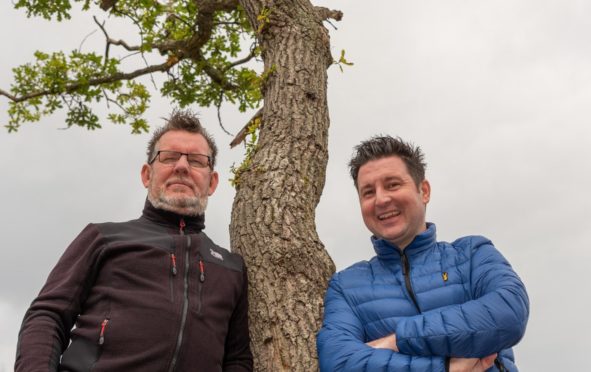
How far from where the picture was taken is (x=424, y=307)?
3.18 m

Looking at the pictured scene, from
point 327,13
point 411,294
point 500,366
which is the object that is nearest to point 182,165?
point 411,294

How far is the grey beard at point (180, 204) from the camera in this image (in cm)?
369

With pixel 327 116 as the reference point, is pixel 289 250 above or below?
below

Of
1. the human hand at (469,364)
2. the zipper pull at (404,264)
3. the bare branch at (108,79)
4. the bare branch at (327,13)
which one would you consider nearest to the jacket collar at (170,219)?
the zipper pull at (404,264)

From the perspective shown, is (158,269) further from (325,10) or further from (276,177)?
(325,10)

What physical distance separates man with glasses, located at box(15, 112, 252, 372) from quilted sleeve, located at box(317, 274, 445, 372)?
61 cm

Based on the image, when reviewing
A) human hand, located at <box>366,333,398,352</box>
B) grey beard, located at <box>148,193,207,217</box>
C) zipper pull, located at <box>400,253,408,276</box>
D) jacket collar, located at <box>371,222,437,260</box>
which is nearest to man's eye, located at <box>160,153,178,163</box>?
grey beard, located at <box>148,193,207,217</box>

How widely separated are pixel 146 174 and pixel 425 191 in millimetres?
2107

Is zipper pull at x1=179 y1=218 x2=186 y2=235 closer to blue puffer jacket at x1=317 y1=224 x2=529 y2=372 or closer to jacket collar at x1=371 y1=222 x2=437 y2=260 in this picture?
blue puffer jacket at x1=317 y1=224 x2=529 y2=372

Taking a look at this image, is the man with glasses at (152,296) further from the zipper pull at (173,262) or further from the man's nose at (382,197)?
the man's nose at (382,197)

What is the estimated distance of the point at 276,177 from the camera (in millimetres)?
4523

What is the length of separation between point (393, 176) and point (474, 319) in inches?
44.7

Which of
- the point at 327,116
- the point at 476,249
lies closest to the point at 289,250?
the point at 476,249

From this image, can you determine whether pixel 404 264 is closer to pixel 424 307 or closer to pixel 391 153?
pixel 424 307
